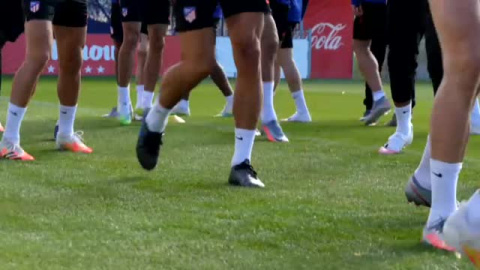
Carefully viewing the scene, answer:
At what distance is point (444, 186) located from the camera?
3.37 metres

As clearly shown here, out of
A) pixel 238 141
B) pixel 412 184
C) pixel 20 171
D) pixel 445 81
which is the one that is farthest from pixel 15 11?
pixel 445 81

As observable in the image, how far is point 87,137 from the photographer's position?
7215 mm

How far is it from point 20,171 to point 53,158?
67cm

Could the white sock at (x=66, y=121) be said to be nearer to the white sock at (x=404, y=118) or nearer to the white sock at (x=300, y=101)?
the white sock at (x=404, y=118)

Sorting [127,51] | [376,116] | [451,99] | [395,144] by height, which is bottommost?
[376,116]

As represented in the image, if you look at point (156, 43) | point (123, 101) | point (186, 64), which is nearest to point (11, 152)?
→ point (186, 64)

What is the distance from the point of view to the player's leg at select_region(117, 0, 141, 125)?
8.42m

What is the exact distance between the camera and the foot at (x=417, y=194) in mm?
3902

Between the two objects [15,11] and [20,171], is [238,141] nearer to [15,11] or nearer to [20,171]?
[20,171]

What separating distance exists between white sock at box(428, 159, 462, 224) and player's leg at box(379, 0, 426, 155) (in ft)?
7.69

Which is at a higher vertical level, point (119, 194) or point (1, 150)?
point (119, 194)

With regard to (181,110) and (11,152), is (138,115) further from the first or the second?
(11,152)

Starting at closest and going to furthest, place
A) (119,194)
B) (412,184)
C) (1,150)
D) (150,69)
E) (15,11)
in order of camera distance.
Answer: (412,184) < (119,194) < (1,150) < (15,11) < (150,69)

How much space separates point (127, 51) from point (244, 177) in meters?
4.23
